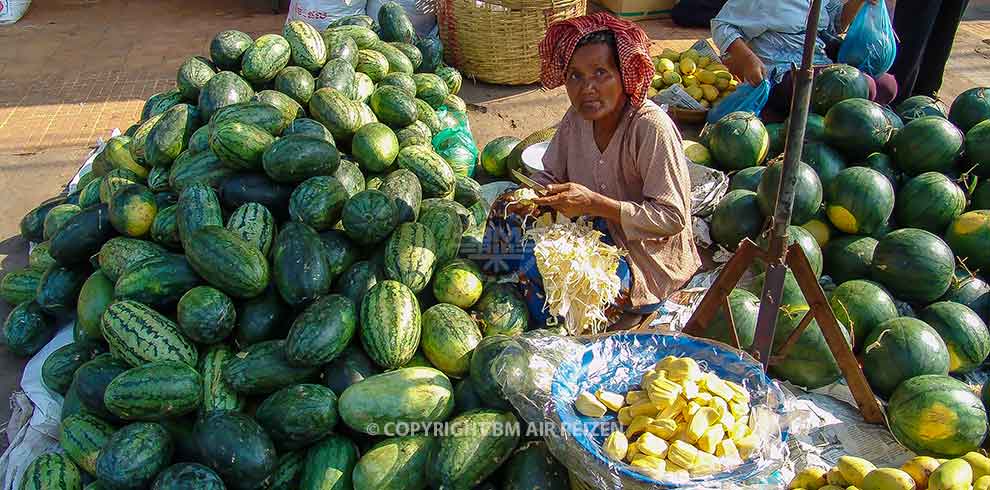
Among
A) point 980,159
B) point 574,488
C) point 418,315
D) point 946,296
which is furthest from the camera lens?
point 980,159

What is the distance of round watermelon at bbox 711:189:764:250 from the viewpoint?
359 centimetres

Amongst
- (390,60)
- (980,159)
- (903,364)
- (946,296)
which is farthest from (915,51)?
(390,60)

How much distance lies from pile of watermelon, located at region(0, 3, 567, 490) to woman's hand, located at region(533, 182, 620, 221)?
51 cm

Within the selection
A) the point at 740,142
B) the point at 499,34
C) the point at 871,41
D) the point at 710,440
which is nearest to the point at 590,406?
the point at 710,440

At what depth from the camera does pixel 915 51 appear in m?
5.20

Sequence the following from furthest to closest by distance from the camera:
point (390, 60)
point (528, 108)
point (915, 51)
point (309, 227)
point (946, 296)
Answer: point (528, 108) → point (915, 51) → point (390, 60) → point (946, 296) → point (309, 227)

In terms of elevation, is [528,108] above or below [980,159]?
below

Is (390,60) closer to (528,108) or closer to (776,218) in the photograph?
(528,108)

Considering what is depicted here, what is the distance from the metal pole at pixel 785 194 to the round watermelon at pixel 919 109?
2.48 m

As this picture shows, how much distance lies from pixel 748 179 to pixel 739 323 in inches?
54.3

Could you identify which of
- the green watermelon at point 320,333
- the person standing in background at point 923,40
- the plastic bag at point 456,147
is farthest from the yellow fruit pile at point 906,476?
the person standing in background at point 923,40

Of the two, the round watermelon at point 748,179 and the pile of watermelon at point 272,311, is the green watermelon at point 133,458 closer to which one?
the pile of watermelon at point 272,311

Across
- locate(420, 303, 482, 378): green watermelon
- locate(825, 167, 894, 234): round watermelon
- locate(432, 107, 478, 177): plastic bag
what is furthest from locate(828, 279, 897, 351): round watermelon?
locate(432, 107, 478, 177): plastic bag

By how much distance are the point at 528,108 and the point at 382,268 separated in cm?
335
